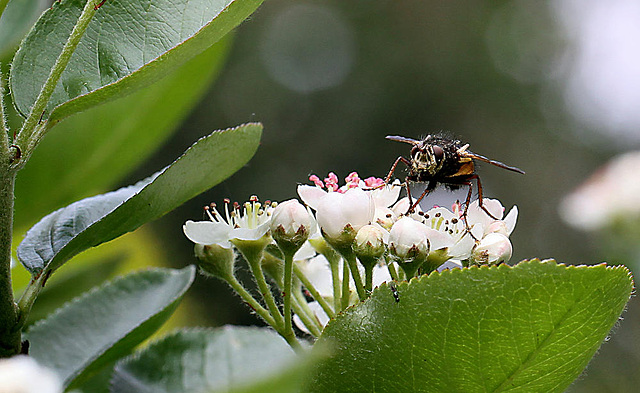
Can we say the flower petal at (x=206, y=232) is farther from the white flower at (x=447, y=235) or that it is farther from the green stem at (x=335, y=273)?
the white flower at (x=447, y=235)

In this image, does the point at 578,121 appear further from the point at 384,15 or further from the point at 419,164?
the point at 419,164

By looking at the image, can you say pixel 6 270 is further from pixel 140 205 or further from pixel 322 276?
pixel 322 276

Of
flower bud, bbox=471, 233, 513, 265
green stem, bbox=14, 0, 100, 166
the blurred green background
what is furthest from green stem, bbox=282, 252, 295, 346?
the blurred green background

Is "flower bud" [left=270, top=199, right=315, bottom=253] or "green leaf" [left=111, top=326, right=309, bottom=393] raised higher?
"flower bud" [left=270, top=199, right=315, bottom=253]

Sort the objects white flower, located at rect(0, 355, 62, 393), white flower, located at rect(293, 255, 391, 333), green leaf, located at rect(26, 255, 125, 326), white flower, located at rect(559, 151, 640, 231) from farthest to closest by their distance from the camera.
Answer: white flower, located at rect(559, 151, 640, 231), green leaf, located at rect(26, 255, 125, 326), white flower, located at rect(293, 255, 391, 333), white flower, located at rect(0, 355, 62, 393)

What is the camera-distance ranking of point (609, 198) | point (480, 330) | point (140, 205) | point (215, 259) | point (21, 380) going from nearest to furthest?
point (21, 380)
point (480, 330)
point (140, 205)
point (215, 259)
point (609, 198)

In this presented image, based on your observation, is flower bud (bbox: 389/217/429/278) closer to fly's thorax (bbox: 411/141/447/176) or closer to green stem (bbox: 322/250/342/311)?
green stem (bbox: 322/250/342/311)

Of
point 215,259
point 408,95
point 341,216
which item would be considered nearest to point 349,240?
point 341,216
